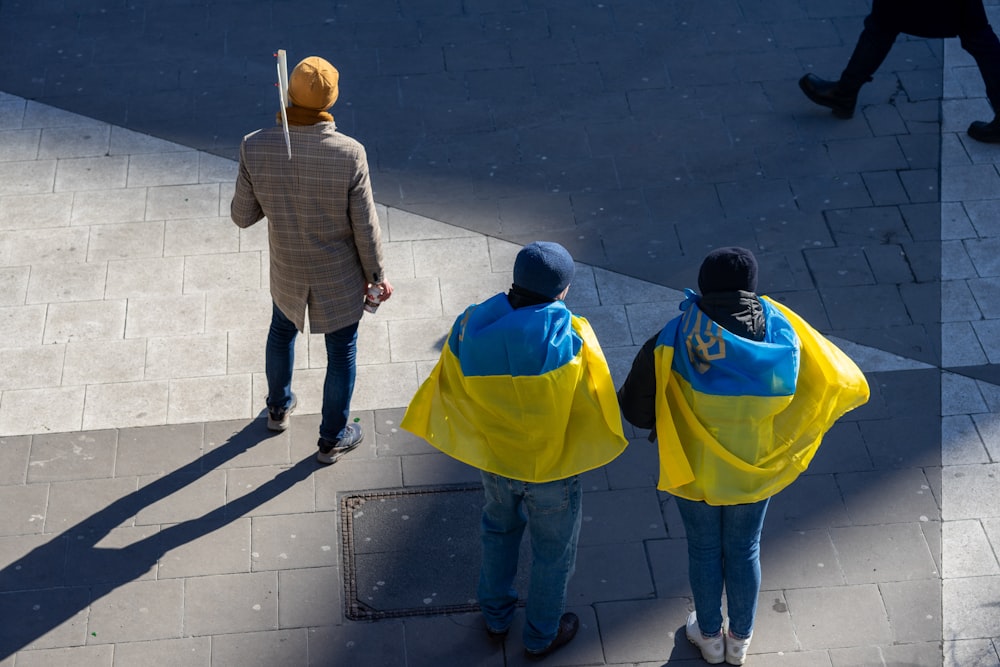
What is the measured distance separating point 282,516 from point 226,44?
4.45 meters

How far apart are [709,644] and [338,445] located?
6.40 ft

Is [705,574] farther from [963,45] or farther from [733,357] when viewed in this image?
[963,45]

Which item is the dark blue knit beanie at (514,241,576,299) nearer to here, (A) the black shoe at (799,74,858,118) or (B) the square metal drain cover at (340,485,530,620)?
(B) the square metal drain cover at (340,485,530,620)

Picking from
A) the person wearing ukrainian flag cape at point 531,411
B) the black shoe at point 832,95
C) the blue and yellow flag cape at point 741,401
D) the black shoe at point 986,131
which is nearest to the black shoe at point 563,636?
the person wearing ukrainian flag cape at point 531,411

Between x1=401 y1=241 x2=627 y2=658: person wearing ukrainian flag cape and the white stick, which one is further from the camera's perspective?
the white stick

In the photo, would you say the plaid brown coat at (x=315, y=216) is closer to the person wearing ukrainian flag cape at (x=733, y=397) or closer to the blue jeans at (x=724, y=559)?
the person wearing ukrainian flag cape at (x=733, y=397)

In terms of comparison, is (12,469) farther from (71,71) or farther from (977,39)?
(977,39)

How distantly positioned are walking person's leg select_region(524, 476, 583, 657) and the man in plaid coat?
133cm

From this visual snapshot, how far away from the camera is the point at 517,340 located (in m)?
3.88

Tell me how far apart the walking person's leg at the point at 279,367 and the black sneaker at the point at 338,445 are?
24 centimetres

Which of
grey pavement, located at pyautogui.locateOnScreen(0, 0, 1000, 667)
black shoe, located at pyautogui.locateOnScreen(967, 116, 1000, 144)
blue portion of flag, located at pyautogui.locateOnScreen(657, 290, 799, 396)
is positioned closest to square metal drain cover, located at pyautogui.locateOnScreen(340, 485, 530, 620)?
grey pavement, located at pyautogui.locateOnScreen(0, 0, 1000, 667)

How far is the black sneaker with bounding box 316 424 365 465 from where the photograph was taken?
555cm

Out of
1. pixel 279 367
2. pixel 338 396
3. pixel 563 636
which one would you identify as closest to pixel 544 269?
pixel 563 636

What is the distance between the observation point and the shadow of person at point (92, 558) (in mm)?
4895
